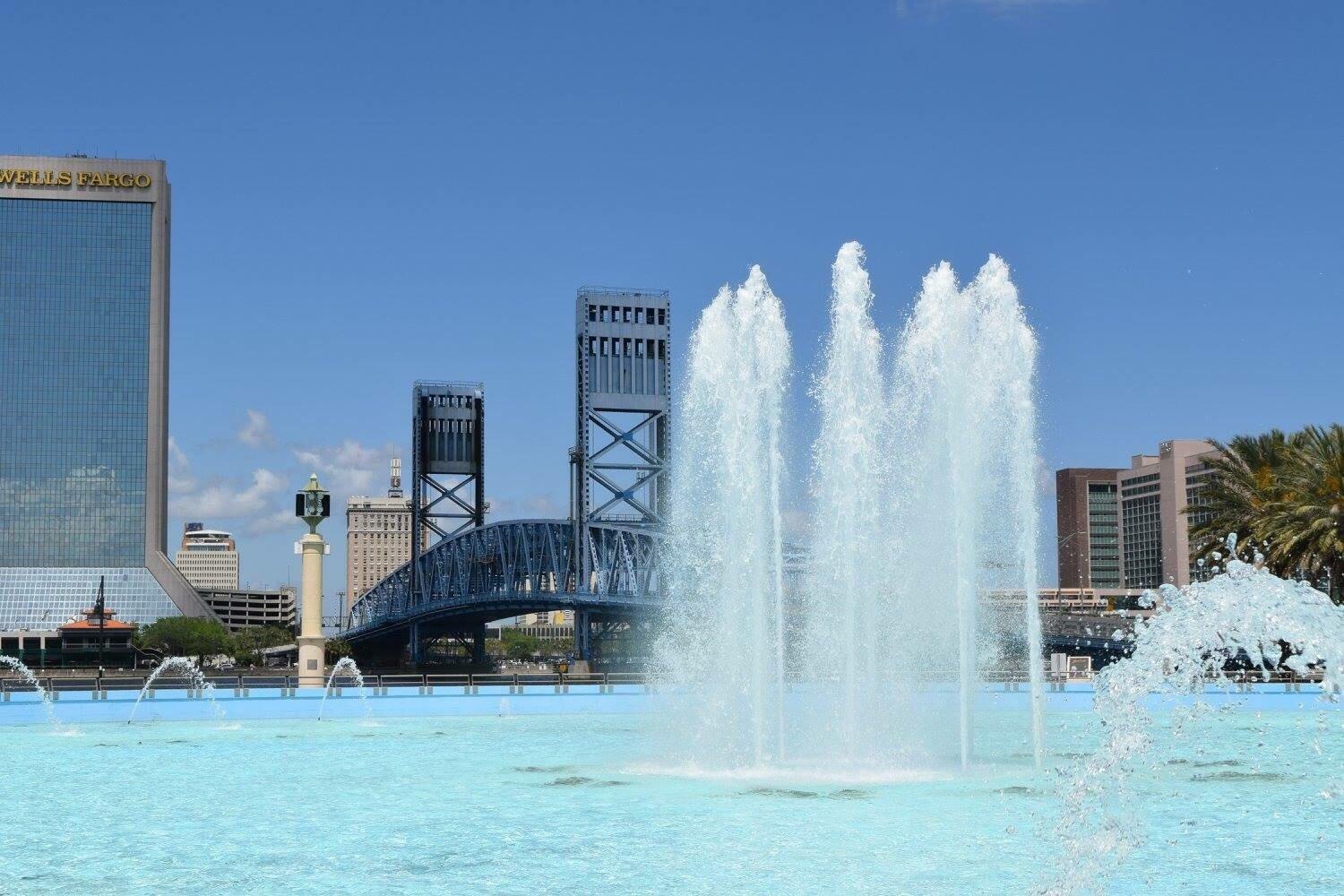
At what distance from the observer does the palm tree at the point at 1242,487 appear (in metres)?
47.9

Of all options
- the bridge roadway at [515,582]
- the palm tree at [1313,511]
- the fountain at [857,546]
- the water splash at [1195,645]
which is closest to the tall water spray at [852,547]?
the fountain at [857,546]

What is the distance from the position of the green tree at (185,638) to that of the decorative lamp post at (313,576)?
65.9 meters

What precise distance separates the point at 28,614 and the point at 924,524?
120473 millimetres

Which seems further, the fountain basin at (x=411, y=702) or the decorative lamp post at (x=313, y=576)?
the decorative lamp post at (x=313, y=576)

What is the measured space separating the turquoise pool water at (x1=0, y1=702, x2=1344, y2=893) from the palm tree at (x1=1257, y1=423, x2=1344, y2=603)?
1803 cm

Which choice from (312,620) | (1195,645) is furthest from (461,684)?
(1195,645)

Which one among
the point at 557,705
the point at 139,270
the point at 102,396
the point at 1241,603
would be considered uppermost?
the point at 139,270

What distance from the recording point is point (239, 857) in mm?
14961

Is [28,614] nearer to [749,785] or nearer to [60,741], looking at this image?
[60,741]

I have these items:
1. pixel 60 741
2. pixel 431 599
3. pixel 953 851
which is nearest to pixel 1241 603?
pixel 953 851

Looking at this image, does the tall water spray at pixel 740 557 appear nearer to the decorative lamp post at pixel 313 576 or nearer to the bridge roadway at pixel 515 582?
the decorative lamp post at pixel 313 576

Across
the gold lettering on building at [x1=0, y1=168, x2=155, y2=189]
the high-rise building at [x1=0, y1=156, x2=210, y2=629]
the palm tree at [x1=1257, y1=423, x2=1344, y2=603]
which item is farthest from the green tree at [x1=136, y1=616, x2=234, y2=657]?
the palm tree at [x1=1257, y1=423, x2=1344, y2=603]

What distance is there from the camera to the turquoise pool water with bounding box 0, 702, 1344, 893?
1359 cm

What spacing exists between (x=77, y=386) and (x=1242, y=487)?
111 metres
